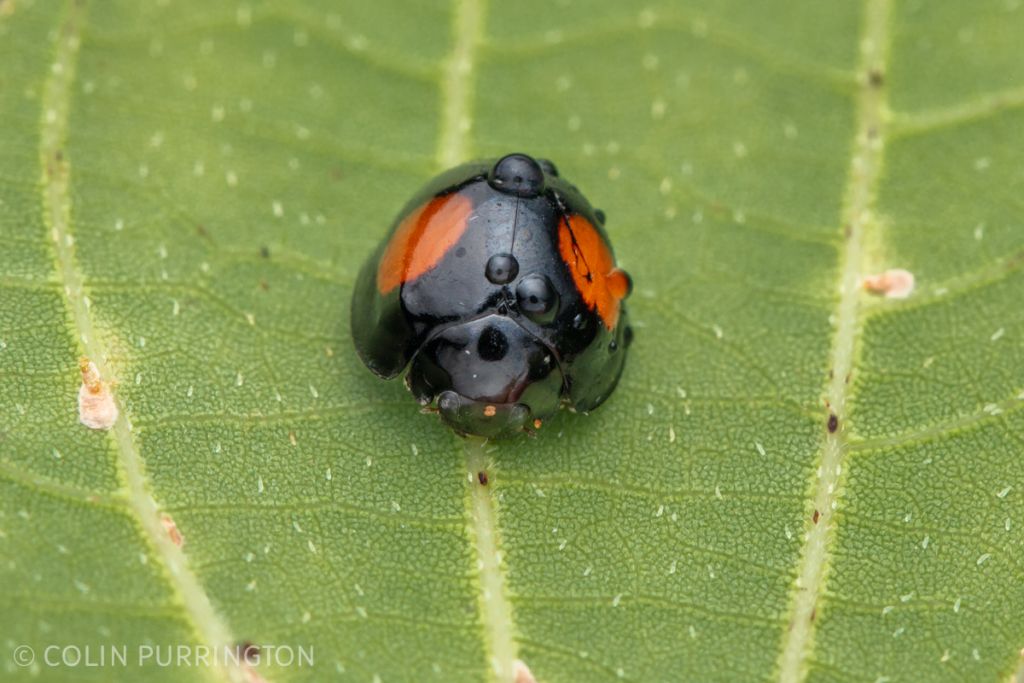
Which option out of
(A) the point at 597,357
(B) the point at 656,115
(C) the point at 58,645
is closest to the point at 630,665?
(A) the point at 597,357

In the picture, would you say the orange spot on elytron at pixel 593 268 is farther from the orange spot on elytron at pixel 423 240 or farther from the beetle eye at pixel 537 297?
the orange spot on elytron at pixel 423 240

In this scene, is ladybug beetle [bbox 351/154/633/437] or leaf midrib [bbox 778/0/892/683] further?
leaf midrib [bbox 778/0/892/683]

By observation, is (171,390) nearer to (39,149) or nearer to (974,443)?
(39,149)

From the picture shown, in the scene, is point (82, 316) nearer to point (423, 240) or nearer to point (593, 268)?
point (423, 240)

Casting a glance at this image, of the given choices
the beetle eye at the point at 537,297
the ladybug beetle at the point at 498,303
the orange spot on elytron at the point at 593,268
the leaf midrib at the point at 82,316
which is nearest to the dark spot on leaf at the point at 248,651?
the leaf midrib at the point at 82,316

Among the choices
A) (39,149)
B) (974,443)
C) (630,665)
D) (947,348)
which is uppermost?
(39,149)

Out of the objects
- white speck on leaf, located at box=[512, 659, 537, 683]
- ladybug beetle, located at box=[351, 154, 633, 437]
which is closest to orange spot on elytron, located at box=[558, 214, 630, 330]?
ladybug beetle, located at box=[351, 154, 633, 437]

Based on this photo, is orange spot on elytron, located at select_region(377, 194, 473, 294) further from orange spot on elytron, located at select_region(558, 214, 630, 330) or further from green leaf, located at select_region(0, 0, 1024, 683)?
green leaf, located at select_region(0, 0, 1024, 683)
